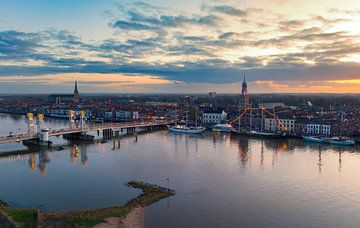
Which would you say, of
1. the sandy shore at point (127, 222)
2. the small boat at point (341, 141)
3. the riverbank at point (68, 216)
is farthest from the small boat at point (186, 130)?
the sandy shore at point (127, 222)

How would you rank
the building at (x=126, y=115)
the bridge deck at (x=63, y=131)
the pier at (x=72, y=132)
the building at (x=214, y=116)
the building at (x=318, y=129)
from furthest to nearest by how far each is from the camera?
the building at (x=126, y=115) < the building at (x=214, y=116) < the building at (x=318, y=129) < the pier at (x=72, y=132) < the bridge deck at (x=63, y=131)

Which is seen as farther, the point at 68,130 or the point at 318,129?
the point at 318,129

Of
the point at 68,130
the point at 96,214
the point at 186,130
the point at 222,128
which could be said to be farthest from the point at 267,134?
the point at 96,214

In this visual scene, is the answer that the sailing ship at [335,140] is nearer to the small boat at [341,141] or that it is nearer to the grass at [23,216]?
the small boat at [341,141]

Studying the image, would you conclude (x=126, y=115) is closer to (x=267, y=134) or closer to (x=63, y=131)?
(x=63, y=131)

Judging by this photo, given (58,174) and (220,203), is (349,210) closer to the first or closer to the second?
(220,203)

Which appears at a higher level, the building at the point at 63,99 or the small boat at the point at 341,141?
the building at the point at 63,99

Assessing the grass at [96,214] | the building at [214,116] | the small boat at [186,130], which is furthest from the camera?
the building at [214,116]
